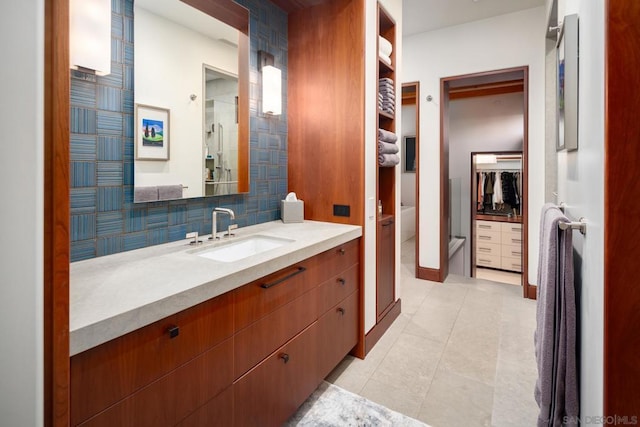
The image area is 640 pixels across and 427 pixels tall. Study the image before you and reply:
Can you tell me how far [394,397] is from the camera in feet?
6.31

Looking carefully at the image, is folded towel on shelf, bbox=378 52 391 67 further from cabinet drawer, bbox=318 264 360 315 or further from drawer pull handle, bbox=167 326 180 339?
drawer pull handle, bbox=167 326 180 339

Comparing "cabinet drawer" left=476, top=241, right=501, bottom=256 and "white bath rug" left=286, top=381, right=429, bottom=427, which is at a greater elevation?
"cabinet drawer" left=476, top=241, right=501, bottom=256

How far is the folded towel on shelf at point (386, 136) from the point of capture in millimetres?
2523

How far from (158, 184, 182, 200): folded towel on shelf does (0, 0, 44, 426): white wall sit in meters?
0.99

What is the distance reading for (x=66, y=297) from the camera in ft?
2.39

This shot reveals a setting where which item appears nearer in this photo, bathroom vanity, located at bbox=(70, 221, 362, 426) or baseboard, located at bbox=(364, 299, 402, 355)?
bathroom vanity, located at bbox=(70, 221, 362, 426)

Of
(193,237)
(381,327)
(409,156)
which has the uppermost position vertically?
(409,156)

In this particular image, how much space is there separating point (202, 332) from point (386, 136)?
1975 mm

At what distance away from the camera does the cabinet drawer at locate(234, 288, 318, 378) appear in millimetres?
1304

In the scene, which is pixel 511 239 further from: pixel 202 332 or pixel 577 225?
pixel 202 332

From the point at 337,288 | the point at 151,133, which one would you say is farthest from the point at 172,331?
the point at 337,288

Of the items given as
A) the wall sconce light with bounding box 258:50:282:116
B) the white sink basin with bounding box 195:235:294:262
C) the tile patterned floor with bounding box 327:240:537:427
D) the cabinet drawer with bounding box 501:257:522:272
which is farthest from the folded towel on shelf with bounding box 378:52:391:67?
the cabinet drawer with bounding box 501:257:522:272

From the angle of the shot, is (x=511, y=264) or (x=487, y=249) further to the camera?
(x=487, y=249)

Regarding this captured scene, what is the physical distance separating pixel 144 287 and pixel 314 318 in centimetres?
95
